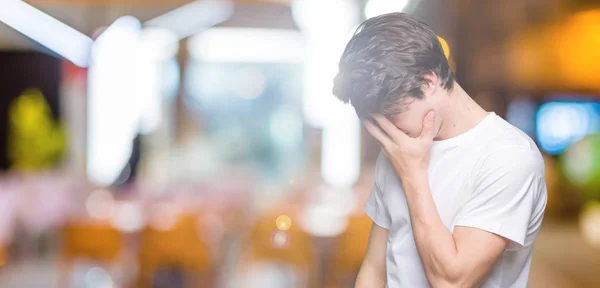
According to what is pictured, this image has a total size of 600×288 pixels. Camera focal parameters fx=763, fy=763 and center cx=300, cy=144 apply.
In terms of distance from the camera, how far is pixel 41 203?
6695 mm

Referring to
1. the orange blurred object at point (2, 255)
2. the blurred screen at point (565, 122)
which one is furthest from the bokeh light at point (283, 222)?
the blurred screen at point (565, 122)

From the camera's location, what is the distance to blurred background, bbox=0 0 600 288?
510 centimetres

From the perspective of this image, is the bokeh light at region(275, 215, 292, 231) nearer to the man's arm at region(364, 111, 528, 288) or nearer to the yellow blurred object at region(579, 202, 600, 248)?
the man's arm at region(364, 111, 528, 288)

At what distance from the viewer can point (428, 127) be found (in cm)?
131

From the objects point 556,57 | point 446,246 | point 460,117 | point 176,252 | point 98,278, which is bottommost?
point 98,278

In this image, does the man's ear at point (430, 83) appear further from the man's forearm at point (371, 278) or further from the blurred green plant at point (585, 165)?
the blurred green plant at point (585, 165)

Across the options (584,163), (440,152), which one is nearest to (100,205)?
(440,152)

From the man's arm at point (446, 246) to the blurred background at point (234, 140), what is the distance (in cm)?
272

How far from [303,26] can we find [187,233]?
2680 mm

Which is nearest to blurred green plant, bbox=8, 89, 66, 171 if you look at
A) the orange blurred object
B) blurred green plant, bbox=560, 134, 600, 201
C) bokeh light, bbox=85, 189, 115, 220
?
the orange blurred object

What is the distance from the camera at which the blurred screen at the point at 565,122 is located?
903 centimetres

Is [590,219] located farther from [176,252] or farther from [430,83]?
[430,83]

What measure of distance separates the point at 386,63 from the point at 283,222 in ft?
13.2

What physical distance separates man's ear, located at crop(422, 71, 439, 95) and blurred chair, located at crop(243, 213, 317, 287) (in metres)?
3.67
